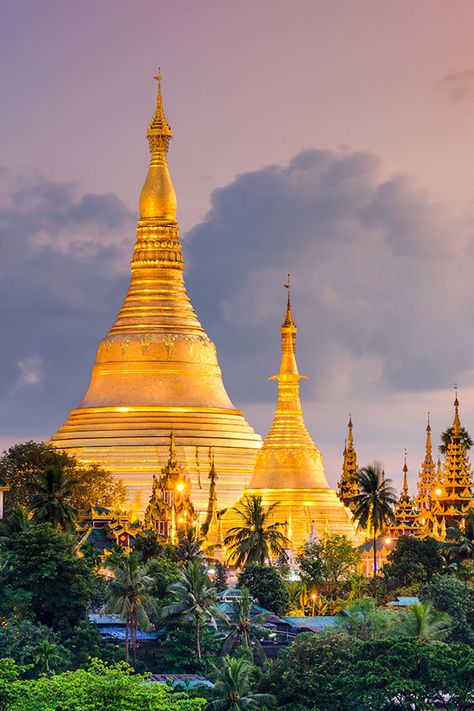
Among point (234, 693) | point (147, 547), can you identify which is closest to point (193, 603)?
point (234, 693)

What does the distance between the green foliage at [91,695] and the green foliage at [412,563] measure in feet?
Answer: 93.7

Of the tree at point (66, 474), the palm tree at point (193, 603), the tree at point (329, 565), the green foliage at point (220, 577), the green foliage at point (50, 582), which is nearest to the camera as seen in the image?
the palm tree at point (193, 603)

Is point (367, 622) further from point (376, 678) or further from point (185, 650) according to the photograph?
point (376, 678)

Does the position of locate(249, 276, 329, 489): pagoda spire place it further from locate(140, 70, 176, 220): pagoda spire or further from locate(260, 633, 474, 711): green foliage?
locate(260, 633, 474, 711): green foliage

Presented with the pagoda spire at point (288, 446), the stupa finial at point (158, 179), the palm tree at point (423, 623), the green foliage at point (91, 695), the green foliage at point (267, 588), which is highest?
the stupa finial at point (158, 179)

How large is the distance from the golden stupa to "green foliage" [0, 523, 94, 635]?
36.6 meters

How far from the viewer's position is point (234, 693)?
74.4 metres

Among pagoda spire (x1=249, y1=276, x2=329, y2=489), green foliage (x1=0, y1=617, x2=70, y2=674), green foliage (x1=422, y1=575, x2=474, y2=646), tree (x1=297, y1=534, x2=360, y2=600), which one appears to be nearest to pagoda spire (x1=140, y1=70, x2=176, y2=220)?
pagoda spire (x1=249, y1=276, x2=329, y2=489)

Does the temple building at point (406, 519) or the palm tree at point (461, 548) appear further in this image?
the temple building at point (406, 519)

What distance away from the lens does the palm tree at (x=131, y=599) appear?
8156 cm

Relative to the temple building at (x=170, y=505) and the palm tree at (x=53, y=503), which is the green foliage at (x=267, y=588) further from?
the temple building at (x=170, y=505)

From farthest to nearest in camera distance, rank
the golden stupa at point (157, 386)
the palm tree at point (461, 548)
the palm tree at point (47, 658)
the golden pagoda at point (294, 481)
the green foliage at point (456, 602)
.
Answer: the golden stupa at point (157, 386) < the golden pagoda at point (294, 481) < the palm tree at point (461, 548) < the green foliage at point (456, 602) < the palm tree at point (47, 658)

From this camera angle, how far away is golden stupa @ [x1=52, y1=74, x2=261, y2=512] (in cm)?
12338

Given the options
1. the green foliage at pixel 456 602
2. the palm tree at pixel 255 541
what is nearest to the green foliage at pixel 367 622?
the green foliage at pixel 456 602
